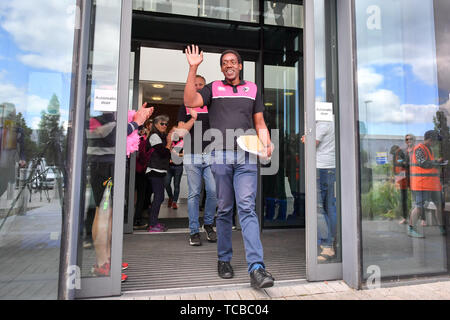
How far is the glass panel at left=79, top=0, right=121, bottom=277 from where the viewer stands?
193cm

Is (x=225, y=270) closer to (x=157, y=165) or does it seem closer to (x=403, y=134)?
(x=403, y=134)

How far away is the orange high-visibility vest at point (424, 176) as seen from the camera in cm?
249

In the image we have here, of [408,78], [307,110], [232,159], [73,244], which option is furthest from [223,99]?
[408,78]

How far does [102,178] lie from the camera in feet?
6.57

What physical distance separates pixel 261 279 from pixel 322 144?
3.90 ft

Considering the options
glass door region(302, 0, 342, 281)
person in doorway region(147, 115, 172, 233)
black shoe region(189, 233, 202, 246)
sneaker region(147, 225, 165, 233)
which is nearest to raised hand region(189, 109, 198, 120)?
person in doorway region(147, 115, 172, 233)

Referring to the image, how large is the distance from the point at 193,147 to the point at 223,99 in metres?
1.20

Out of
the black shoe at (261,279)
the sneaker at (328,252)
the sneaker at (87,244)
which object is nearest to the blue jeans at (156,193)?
the sneaker at (87,244)

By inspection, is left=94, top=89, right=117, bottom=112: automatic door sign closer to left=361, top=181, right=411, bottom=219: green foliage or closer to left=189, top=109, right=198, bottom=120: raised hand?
left=189, top=109, right=198, bottom=120: raised hand

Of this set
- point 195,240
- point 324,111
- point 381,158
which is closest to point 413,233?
point 381,158

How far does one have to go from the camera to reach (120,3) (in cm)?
209

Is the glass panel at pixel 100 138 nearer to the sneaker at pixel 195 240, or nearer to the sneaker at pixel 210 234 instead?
the sneaker at pixel 195 240

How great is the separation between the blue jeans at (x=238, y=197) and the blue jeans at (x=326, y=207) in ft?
1.84

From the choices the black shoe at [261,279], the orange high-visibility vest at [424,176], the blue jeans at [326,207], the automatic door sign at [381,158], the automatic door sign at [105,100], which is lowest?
the black shoe at [261,279]
